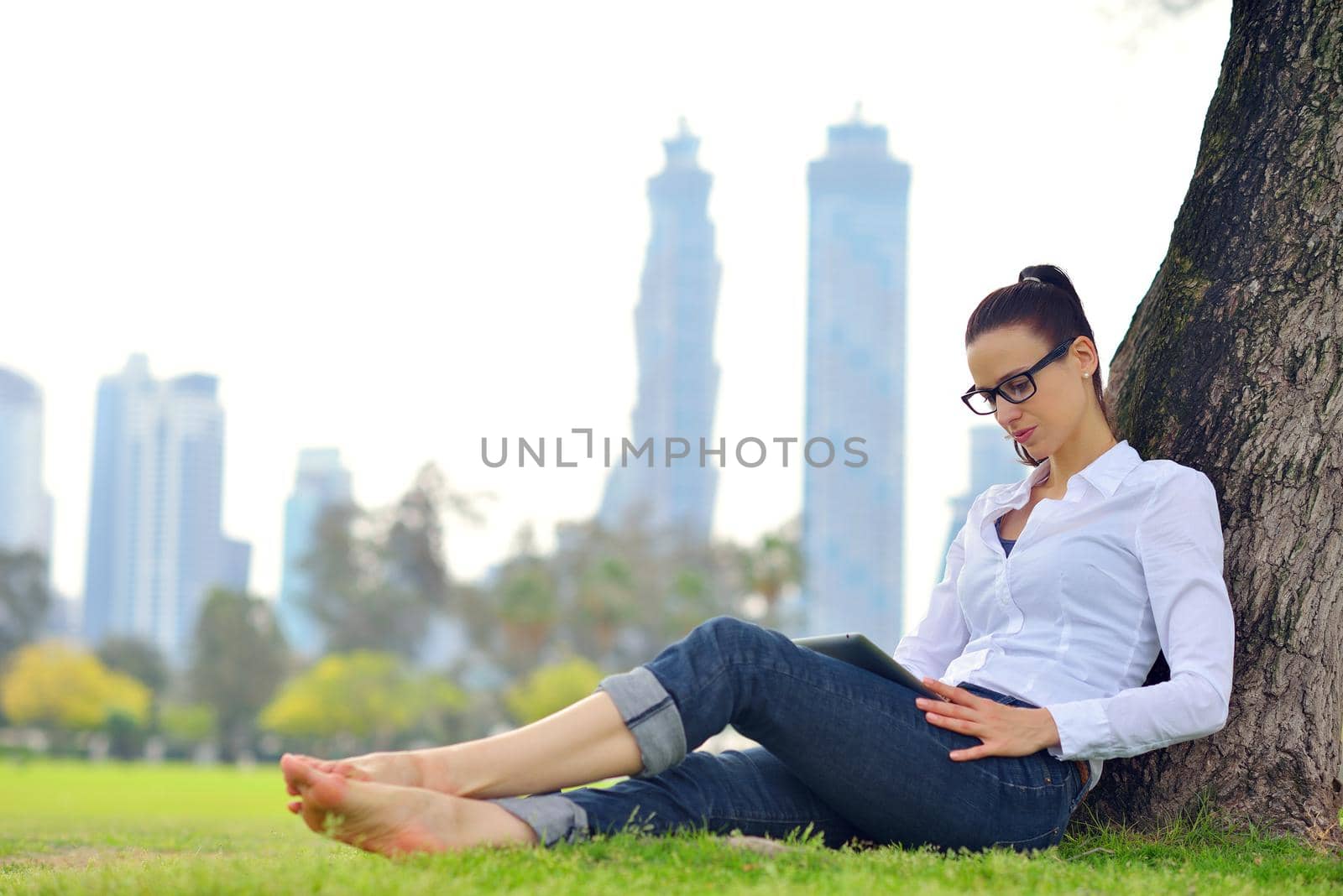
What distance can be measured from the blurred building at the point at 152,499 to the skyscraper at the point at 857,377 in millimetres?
51417

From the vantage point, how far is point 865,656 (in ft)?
8.59

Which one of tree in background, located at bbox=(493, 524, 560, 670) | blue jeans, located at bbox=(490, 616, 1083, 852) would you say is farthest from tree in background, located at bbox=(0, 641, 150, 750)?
blue jeans, located at bbox=(490, 616, 1083, 852)

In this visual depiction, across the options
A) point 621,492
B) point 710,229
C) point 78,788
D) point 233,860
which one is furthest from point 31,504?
point 233,860

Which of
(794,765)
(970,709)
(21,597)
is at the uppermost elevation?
(970,709)

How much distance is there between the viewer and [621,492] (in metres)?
101

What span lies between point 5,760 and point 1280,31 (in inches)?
1599

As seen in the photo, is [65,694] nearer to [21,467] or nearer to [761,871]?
[761,871]

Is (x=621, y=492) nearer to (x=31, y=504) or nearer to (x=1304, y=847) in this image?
(x=31, y=504)

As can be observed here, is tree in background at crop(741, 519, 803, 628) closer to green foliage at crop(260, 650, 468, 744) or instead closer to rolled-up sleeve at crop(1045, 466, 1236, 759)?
green foliage at crop(260, 650, 468, 744)

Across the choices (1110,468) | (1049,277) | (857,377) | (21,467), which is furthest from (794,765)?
(21,467)

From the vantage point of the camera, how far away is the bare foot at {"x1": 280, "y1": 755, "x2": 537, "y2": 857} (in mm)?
2213

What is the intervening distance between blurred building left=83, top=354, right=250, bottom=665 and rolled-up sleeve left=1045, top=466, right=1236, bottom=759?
4244 inches

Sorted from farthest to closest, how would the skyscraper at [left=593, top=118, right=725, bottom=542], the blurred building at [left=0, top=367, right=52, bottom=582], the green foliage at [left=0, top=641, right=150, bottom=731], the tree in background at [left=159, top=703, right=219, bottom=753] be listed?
the skyscraper at [left=593, top=118, right=725, bottom=542] → the blurred building at [left=0, top=367, right=52, bottom=582] → the tree in background at [left=159, top=703, right=219, bottom=753] → the green foliage at [left=0, top=641, right=150, bottom=731]

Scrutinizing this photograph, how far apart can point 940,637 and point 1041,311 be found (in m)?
0.87
